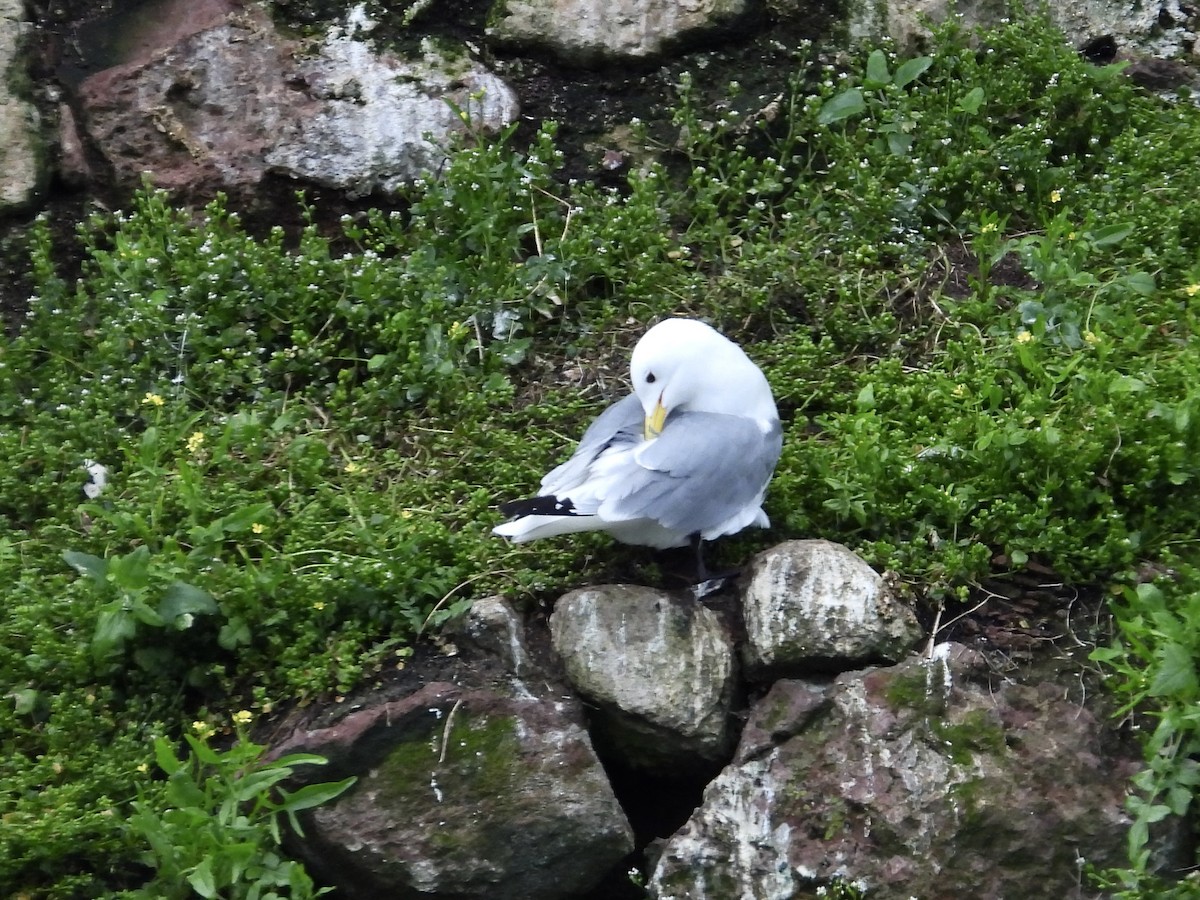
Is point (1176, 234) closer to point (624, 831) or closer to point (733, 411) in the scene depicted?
point (733, 411)

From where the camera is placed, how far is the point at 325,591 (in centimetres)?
311

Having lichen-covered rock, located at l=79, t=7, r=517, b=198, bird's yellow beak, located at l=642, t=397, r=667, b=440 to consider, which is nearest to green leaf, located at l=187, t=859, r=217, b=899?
bird's yellow beak, located at l=642, t=397, r=667, b=440

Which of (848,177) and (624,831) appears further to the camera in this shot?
(848,177)

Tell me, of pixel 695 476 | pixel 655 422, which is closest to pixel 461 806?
pixel 695 476

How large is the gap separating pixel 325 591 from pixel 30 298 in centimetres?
186

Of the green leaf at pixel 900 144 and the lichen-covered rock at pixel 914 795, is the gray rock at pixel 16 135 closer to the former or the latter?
the green leaf at pixel 900 144

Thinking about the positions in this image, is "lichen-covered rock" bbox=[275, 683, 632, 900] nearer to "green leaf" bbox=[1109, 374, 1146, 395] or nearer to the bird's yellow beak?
the bird's yellow beak

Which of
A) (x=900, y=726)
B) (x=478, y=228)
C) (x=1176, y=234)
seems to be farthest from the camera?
(x=478, y=228)

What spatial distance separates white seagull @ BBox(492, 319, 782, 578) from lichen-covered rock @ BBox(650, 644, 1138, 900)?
1.55 feet

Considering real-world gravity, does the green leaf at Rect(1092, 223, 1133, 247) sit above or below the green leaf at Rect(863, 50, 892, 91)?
below

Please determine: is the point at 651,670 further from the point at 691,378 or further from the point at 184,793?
the point at 184,793

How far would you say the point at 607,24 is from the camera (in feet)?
15.4

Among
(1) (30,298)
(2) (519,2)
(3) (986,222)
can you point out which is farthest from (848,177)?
(1) (30,298)

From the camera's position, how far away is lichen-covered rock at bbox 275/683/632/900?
112 inches
